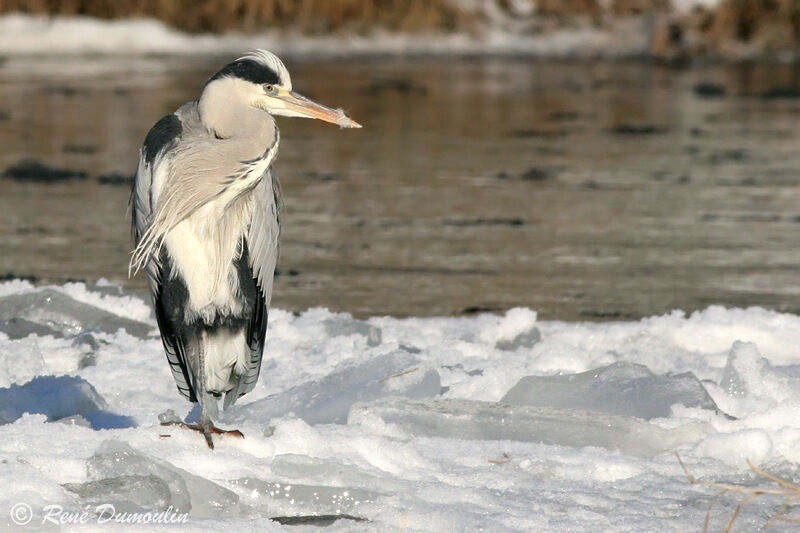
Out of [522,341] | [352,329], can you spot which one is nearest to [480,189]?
[522,341]

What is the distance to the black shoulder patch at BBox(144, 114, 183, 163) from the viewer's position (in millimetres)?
4270

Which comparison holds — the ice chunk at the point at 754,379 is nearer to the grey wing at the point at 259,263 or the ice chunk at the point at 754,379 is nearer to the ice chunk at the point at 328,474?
the ice chunk at the point at 328,474

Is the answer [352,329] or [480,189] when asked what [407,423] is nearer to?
[352,329]

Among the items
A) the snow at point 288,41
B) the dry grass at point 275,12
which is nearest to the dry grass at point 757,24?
the snow at point 288,41

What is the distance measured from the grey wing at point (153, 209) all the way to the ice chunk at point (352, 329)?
1108 mm

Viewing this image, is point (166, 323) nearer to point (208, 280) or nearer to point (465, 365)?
point (208, 280)

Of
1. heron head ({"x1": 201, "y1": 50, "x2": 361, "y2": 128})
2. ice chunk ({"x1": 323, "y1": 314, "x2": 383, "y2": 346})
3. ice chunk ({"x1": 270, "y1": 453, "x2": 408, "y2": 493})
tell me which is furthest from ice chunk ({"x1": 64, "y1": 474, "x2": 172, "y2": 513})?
ice chunk ({"x1": 323, "y1": 314, "x2": 383, "y2": 346})

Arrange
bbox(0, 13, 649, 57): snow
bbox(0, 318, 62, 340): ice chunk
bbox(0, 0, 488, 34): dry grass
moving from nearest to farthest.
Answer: bbox(0, 318, 62, 340): ice chunk → bbox(0, 13, 649, 57): snow → bbox(0, 0, 488, 34): dry grass

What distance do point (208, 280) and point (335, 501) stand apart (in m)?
0.88

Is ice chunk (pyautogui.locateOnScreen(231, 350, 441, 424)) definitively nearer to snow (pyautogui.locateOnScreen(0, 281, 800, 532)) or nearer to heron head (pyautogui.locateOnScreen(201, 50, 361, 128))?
snow (pyautogui.locateOnScreen(0, 281, 800, 532))

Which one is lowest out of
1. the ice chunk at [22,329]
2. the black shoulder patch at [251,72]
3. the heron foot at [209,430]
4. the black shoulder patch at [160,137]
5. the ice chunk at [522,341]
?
the ice chunk at [22,329]

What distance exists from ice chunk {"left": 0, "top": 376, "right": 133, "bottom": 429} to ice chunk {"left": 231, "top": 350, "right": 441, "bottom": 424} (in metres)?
0.42

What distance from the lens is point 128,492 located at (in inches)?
145

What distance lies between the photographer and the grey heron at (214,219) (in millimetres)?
4188
